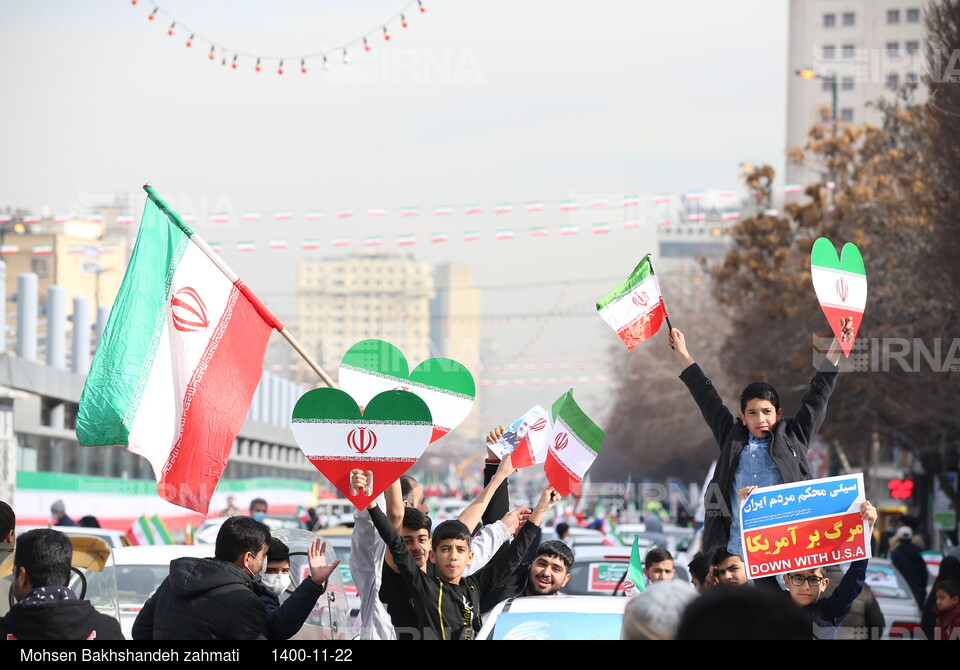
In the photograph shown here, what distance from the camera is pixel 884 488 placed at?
61.7 metres

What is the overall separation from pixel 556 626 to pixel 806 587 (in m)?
1.30

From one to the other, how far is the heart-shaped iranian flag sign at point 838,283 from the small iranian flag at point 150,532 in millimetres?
10625

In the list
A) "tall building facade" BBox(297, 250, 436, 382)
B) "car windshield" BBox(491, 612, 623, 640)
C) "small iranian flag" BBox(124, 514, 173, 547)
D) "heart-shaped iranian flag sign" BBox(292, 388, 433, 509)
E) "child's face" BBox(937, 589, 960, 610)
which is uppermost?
"tall building facade" BBox(297, 250, 436, 382)

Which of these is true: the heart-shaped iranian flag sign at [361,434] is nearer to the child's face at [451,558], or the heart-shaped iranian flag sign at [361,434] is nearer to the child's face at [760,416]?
the child's face at [451,558]

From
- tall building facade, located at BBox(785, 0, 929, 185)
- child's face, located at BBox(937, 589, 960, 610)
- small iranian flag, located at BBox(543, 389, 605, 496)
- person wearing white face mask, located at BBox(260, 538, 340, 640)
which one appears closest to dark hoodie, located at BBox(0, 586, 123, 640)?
person wearing white face mask, located at BBox(260, 538, 340, 640)

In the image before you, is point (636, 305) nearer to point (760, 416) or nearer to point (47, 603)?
point (760, 416)

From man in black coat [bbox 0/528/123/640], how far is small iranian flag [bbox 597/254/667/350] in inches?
163

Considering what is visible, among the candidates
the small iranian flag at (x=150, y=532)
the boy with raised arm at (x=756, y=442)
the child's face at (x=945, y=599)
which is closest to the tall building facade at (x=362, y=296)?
the small iranian flag at (x=150, y=532)

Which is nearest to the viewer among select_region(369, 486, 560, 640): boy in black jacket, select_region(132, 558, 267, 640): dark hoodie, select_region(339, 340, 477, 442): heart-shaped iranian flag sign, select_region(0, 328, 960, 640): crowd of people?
select_region(0, 328, 960, 640): crowd of people

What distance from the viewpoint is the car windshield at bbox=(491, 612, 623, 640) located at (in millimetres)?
6051

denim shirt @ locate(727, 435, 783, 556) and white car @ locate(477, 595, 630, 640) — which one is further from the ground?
denim shirt @ locate(727, 435, 783, 556)

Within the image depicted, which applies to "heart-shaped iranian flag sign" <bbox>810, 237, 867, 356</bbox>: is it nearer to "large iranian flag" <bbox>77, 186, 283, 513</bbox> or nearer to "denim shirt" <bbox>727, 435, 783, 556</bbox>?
"denim shirt" <bbox>727, 435, 783, 556</bbox>

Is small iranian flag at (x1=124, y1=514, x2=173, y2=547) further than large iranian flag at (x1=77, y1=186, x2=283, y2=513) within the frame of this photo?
Yes
